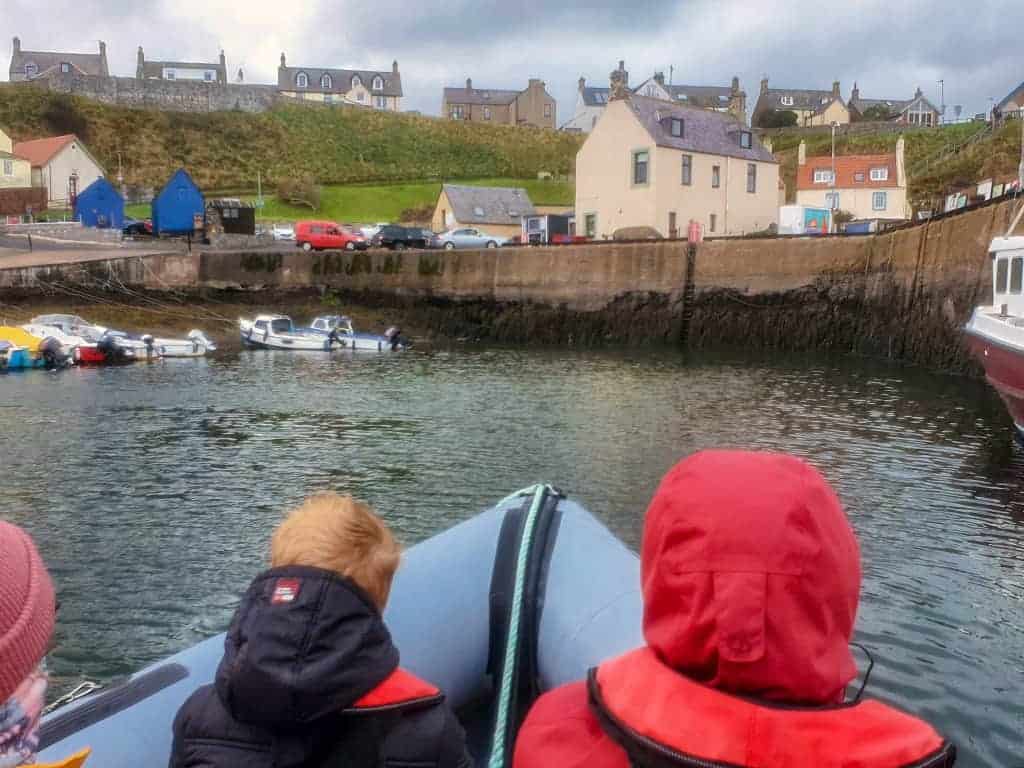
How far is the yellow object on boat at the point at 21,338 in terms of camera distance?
2522cm

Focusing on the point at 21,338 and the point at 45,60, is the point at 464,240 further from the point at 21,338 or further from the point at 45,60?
the point at 45,60

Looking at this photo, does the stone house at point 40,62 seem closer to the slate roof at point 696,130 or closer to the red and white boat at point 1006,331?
the slate roof at point 696,130

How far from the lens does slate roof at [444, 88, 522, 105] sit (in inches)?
4208

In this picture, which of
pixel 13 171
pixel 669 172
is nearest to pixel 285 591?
pixel 669 172

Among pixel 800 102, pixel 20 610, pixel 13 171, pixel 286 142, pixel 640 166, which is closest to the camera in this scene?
pixel 20 610

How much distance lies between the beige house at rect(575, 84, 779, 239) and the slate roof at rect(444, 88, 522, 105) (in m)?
67.2

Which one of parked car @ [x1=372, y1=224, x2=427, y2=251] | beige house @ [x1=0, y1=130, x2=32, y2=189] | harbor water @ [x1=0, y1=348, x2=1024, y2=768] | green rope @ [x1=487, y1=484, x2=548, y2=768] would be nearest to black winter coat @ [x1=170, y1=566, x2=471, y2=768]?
green rope @ [x1=487, y1=484, x2=548, y2=768]

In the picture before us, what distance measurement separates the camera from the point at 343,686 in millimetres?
2115

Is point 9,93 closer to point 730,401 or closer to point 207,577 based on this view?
point 730,401

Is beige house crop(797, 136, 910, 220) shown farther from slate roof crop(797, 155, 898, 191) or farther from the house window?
the house window

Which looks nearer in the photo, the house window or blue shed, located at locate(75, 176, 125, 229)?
the house window

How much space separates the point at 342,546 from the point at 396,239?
3910 cm

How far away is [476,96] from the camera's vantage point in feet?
352

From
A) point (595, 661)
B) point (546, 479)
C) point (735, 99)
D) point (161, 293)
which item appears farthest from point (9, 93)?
point (595, 661)
